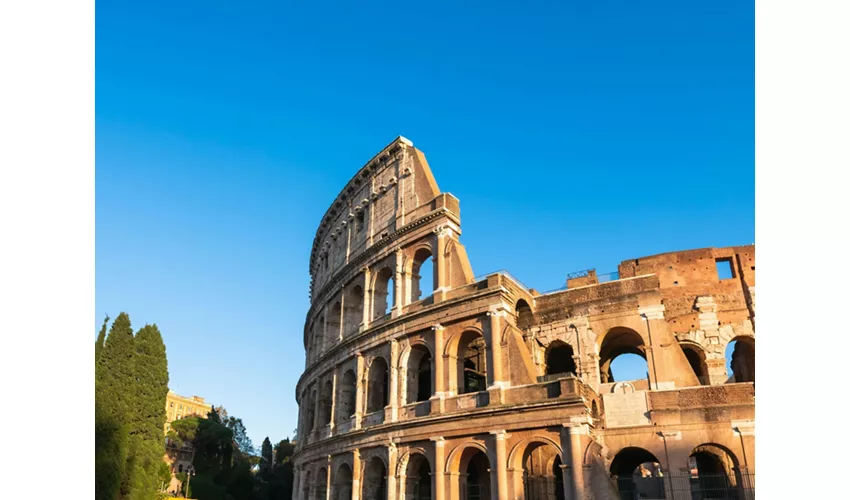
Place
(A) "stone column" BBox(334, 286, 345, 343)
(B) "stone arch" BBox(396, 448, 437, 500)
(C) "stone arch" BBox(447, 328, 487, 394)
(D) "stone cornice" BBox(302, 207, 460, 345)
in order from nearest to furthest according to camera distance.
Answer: (B) "stone arch" BBox(396, 448, 437, 500), (C) "stone arch" BBox(447, 328, 487, 394), (D) "stone cornice" BBox(302, 207, 460, 345), (A) "stone column" BBox(334, 286, 345, 343)

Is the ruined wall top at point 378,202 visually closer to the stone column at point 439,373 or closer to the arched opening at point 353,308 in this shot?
the arched opening at point 353,308

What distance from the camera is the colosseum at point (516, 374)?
1666cm

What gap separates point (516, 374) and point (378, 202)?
11100mm

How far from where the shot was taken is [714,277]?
20.4m

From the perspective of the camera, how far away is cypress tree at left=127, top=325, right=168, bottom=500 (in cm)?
2000

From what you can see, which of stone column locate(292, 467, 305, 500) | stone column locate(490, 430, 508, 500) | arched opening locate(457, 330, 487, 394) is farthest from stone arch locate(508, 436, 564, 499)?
stone column locate(292, 467, 305, 500)

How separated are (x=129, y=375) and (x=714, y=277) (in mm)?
21863

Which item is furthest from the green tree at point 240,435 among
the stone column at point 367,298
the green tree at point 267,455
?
the stone column at point 367,298

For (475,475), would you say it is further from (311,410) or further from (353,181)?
(353,181)

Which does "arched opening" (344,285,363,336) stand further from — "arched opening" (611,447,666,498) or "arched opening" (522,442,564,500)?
"arched opening" (611,447,666,498)

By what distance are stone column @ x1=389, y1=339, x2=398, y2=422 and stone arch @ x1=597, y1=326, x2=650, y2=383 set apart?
7.13 meters
